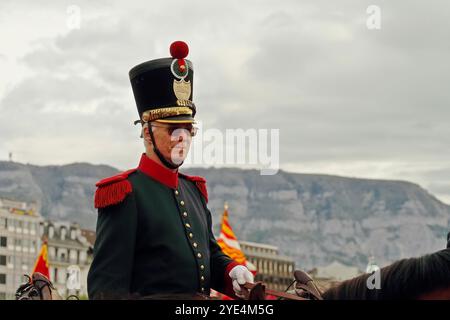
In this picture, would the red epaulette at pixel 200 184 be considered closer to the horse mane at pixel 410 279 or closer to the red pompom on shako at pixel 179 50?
the red pompom on shako at pixel 179 50

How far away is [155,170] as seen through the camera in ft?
30.2

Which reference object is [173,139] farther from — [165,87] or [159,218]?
[159,218]

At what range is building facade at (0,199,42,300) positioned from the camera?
488ft

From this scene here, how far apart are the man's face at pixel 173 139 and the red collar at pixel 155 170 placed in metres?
0.17

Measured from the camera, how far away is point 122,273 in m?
8.58

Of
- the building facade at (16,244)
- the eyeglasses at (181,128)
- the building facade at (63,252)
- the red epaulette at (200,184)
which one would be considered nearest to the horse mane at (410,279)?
the eyeglasses at (181,128)

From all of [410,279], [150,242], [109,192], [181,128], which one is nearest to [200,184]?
[181,128]

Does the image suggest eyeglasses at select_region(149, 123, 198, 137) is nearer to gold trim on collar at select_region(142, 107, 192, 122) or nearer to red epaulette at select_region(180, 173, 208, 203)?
gold trim on collar at select_region(142, 107, 192, 122)

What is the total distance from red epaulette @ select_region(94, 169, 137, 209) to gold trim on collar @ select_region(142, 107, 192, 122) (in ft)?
1.72

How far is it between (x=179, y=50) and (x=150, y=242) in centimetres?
137

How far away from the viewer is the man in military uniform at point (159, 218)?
28.5 ft
